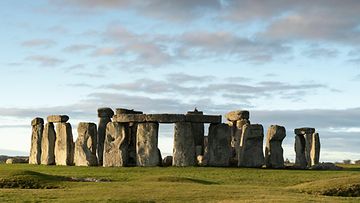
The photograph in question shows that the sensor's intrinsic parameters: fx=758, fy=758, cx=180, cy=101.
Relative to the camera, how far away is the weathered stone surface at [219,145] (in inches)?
2036

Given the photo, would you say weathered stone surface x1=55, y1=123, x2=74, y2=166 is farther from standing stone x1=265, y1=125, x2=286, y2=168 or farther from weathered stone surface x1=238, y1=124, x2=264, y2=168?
standing stone x1=265, y1=125, x2=286, y2=168

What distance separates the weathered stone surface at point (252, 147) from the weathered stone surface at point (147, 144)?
592 cm

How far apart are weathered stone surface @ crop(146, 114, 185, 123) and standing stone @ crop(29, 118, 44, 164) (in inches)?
468

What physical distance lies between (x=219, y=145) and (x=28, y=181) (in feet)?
56.9

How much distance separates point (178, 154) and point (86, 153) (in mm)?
7208

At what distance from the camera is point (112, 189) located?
34031mm

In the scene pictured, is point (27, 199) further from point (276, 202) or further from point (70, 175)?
point (70, 175)

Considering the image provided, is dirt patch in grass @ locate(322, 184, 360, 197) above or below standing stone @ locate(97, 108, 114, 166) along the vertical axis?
below

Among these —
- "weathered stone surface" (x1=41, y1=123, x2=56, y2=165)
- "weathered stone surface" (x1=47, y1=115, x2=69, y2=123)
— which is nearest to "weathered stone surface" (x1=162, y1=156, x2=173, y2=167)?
"weathered stone surface" (x1=47, y1=115, x2=69, y2=123)

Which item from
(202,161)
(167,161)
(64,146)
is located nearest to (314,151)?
(202,161)

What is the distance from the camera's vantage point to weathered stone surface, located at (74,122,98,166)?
5406 centimetres

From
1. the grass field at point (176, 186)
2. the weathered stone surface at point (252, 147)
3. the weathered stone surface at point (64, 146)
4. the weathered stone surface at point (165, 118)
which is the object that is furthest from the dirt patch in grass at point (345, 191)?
the weathered stone surface at point (64, 146)

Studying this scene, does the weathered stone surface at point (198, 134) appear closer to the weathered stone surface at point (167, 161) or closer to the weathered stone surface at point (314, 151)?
the weathered stone surface at point (167, 161)

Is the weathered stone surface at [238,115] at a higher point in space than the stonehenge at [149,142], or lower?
higher
